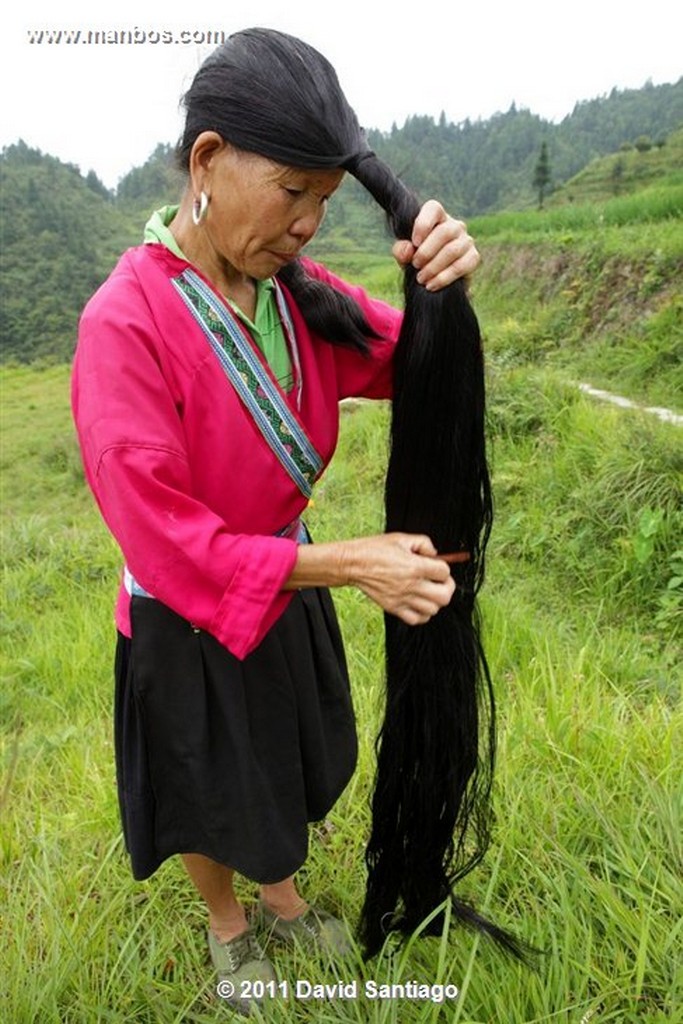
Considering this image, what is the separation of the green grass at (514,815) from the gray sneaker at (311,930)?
0.05m

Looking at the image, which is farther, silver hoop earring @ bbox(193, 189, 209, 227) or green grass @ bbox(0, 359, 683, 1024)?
green grass @ bbox(0, 359, 683, 1024)

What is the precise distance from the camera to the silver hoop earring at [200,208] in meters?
1.03

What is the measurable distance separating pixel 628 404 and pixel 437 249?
4490 mm

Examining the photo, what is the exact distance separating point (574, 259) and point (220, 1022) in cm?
838

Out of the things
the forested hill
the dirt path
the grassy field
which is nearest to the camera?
the grassy field

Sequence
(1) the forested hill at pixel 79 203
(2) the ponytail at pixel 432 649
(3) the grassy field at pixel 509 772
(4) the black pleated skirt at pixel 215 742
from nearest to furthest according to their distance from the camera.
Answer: (2) the ponytail at pixel 432 649 < (4) the black pleated skirt at pixel 215 742 < (3) the grassy field at pixel 509 772 < (1) the forested hill at pixel 79 203

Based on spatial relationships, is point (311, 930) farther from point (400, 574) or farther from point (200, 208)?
point (200, 208)

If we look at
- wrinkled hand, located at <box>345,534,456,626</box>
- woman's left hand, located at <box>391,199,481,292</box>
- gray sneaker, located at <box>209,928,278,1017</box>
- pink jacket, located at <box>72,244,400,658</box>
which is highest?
woman's left hand, located at <box>391,199,481,292</box>

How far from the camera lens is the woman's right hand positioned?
0.95 m

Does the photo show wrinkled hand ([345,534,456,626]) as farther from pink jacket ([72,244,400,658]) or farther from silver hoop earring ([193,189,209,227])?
silver hoop earring ([193,189,209,227])

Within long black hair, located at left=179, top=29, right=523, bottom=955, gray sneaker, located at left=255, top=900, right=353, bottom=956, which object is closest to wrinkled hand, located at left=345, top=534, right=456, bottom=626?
long black hair, located at left=179, top=29, right=523, bottom=955

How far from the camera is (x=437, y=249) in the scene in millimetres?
978

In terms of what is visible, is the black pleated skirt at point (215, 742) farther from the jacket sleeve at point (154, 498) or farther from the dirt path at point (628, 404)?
the dirt path at point (628, 404)

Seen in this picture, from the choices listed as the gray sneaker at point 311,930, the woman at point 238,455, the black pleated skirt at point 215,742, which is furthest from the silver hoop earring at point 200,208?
the gray sneaker at point 311,930
